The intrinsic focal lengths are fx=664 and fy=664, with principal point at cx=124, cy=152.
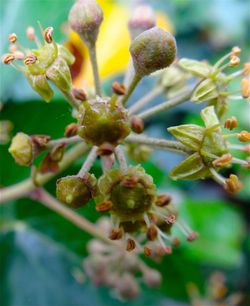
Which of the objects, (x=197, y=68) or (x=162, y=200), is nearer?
(x=162, y=200)

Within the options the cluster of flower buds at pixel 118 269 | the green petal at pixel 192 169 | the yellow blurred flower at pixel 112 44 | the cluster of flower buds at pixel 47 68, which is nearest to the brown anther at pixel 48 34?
the cluster of flower buds at pixel 47 68

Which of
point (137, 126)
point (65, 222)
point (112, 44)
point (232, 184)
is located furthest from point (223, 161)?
point (112, 44)

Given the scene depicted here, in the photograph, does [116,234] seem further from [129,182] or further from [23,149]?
[23,149]

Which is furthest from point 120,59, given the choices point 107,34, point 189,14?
point 189,14

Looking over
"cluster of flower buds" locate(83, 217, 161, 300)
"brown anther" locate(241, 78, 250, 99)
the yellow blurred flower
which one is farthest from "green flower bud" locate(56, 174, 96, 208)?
the yellow blurred flower

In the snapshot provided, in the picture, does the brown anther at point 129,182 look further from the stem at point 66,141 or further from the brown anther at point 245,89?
the brown anther at point 245,89

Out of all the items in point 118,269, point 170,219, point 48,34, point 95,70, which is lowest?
point 118,269
